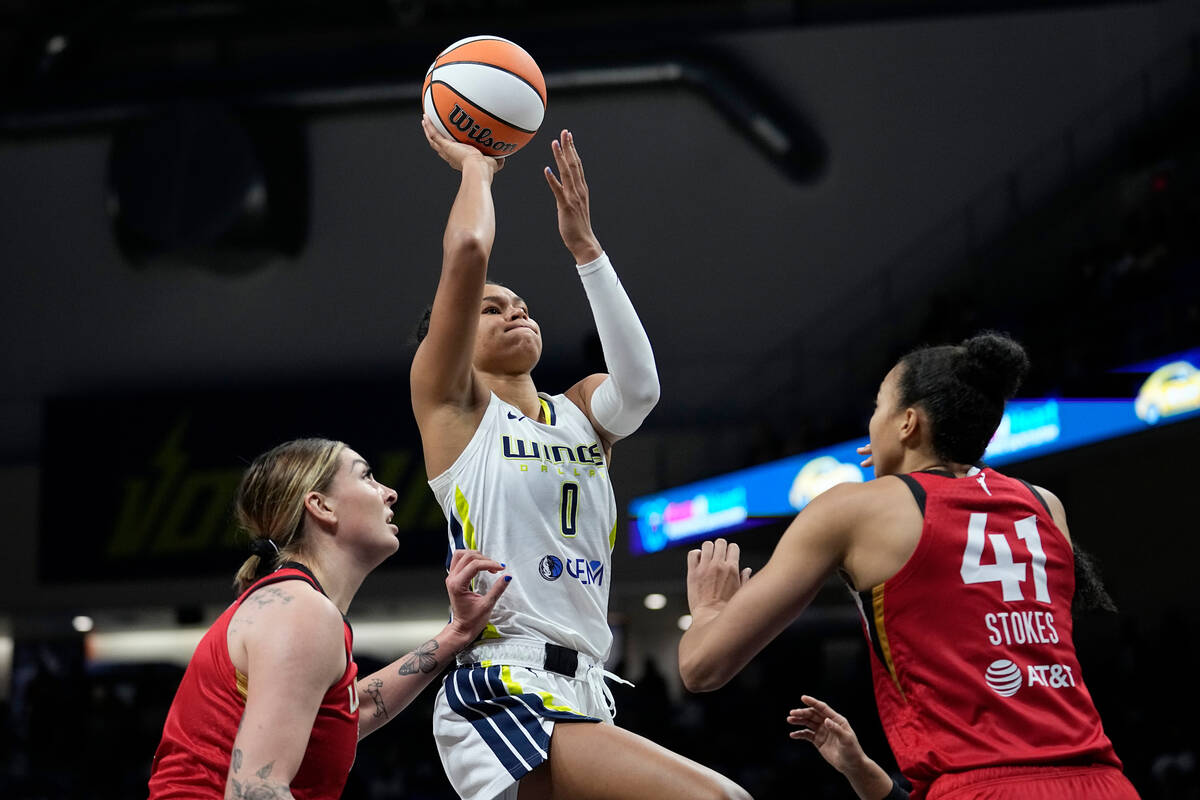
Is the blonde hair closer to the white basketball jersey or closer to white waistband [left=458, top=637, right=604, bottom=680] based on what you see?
the white basketball jersey

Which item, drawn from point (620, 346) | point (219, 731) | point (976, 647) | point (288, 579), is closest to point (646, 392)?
point (620, 346)

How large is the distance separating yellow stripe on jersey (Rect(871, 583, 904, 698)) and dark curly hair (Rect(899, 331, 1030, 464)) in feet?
1.14

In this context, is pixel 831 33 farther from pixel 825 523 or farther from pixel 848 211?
pixel 825 523

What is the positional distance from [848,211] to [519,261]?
4.20m

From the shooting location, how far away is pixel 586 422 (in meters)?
3.66

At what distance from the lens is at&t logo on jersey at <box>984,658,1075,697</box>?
2447 mm

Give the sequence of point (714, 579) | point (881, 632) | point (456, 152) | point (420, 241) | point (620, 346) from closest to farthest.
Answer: point (881, 632) → point (714, 579) → point (620, 346) → point (456, 152) → point (420, 241)

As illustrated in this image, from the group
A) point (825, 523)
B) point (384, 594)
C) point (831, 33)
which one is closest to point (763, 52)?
point (831, 33)

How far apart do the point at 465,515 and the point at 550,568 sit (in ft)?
0.86

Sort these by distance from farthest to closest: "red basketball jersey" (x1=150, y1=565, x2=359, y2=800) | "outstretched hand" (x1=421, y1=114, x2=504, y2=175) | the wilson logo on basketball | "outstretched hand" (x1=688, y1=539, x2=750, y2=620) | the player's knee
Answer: the wilson logo on basketball, "outstretched hand" (x1=421, y1=114, x2=504, y2=175), the player's knee, "outstretched hand" (x1=688, y1=539, x2=750, y2=620), "red basketball jersey" (x1=150, y1=565, x2=359, y2=800)

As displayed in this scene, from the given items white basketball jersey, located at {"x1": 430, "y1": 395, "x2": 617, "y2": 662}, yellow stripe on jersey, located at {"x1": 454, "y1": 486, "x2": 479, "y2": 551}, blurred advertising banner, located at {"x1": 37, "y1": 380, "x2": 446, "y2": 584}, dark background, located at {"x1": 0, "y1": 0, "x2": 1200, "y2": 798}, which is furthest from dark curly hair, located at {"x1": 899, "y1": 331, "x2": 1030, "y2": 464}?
blurred advertising banner, located at {"x1": 37, "y1": 380, "x2": 446, "y2": 584}

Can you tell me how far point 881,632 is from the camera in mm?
2543

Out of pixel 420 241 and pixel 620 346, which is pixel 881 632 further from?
pixel 420 241

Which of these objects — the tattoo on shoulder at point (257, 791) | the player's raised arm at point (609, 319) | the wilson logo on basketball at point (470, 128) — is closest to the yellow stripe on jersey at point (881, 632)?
the player's raised arm at point (609, 319)
